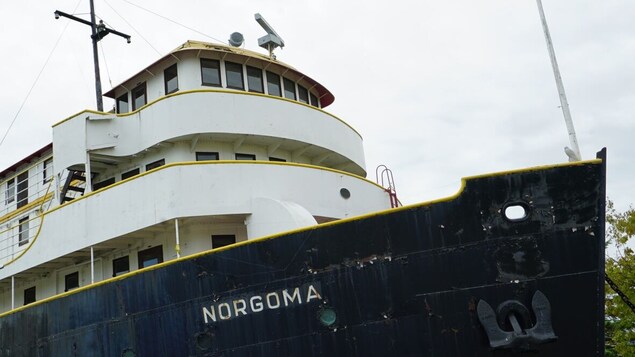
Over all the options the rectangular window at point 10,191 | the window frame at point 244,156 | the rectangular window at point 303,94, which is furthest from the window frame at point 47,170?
the rectangular window at point 303,94

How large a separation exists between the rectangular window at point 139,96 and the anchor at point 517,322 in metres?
9.22

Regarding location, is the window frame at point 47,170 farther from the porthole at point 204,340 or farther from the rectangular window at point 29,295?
the porthole at point 204,340

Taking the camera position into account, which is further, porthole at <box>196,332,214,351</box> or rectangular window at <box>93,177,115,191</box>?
rectangular window at <box>93,177,115,191</box>

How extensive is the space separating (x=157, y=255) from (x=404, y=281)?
503 centimetres

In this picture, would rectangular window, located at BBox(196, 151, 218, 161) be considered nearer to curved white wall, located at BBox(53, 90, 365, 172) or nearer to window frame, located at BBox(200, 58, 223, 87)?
curved white wall, located at BBox(53, 90, 365, 172)

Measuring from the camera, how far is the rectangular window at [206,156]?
12.7 metres

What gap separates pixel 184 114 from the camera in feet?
40.3

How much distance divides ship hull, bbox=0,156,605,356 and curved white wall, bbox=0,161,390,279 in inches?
60.9

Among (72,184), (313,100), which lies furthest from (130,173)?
(313,100)

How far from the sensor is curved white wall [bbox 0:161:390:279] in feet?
35.7

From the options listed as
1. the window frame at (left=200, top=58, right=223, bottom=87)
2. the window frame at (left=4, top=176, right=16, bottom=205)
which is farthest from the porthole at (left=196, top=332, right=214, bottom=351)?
the window frame at (left=4, top=176, right=16, bottom=205)

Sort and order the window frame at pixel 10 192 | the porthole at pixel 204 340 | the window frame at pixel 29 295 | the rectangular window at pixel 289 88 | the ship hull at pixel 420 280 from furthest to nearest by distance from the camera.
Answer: the window frame at pixel 10 192
the rectangular window at pixel 289 88
the window frame at pixel 29 295
the porthole at pixel 204 340
the ship hull at pixel 420 280

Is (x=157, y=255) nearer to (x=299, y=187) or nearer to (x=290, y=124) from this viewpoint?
(x=299, y=187)

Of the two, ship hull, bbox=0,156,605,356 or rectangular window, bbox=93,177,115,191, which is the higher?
rectangular window, bbox=93,177,115,191
